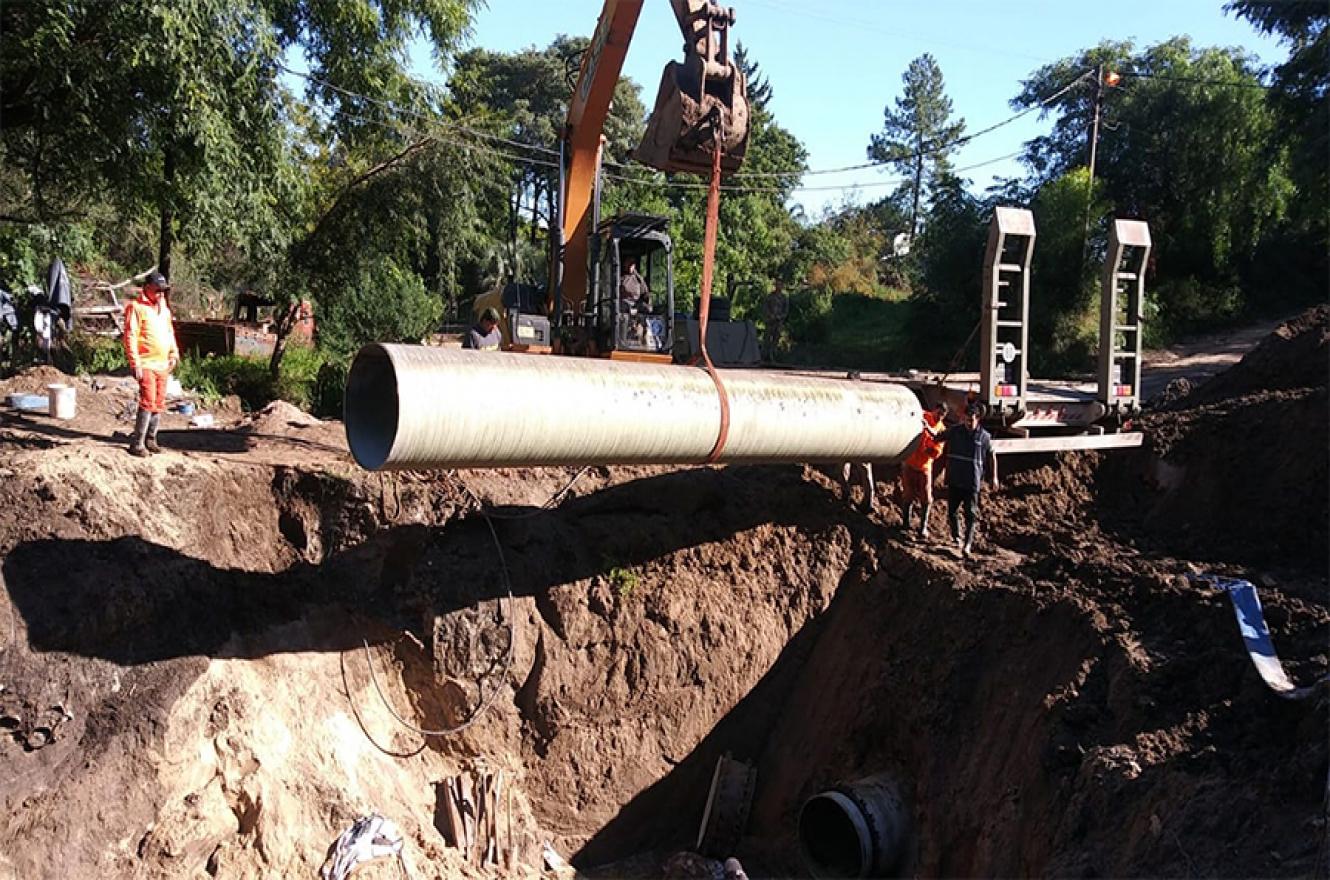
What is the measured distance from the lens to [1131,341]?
10500 millimetres

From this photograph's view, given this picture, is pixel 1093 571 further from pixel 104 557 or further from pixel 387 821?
pixel 104 557

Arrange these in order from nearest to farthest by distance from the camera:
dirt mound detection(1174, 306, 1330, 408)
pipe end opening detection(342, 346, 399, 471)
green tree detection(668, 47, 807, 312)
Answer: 1. pipe end opening detection(342, 346, 399, 471)
2. dirt mound detection(1174, 306, 1330, 408)
3. green tree detection(668, 47, 807, 312)

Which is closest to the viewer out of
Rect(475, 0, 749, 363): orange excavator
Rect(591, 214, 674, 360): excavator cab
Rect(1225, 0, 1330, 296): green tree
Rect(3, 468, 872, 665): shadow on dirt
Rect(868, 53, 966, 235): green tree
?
Rect(3, 468, 872, 665): shadow on dirt

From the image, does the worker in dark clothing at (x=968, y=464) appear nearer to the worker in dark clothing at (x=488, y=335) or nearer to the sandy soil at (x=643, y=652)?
the sandy soil at (x=643, y=652)

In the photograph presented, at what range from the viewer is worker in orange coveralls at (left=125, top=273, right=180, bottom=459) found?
847cm

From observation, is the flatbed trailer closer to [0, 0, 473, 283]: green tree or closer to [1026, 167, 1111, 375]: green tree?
[0, 0, 473, 283]: green tree

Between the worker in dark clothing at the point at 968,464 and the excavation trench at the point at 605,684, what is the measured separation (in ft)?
1.90

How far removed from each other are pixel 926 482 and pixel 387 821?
5.83m

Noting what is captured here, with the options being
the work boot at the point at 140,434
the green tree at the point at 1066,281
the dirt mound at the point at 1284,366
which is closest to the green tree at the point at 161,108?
the work boot at the point at 140,434

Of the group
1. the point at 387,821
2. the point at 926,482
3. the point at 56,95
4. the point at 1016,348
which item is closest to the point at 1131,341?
the point at 1016,348

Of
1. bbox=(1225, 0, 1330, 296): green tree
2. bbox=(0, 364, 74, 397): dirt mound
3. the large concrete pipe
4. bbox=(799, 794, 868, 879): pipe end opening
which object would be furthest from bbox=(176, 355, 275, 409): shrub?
bbox=(1225, 0, 1330, 296): green tree

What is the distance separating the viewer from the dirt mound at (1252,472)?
9.10 meters

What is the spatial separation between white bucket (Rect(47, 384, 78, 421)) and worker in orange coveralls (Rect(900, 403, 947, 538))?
8.42 metres

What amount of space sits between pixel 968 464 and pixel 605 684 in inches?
161
